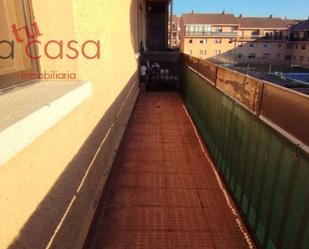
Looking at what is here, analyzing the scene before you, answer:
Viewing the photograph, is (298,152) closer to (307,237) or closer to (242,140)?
(307,237)

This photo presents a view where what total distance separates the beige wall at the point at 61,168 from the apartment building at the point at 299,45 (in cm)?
5876

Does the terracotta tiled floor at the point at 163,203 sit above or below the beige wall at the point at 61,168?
below

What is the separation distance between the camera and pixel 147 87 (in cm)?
1334

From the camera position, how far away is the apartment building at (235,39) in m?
59.7

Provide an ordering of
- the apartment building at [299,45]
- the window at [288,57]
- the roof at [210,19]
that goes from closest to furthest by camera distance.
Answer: the apartment building at [299,45]
the window at [288,57]
the roof at [210,19]

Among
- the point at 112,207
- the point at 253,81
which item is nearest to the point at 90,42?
the point at 253,81

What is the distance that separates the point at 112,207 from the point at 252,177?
190cm

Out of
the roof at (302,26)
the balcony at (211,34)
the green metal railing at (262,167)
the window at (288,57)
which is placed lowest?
the window at (288,57)

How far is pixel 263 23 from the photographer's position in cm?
6156

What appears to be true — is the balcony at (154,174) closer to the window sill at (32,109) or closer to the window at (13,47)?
the window sill at (32,109)
